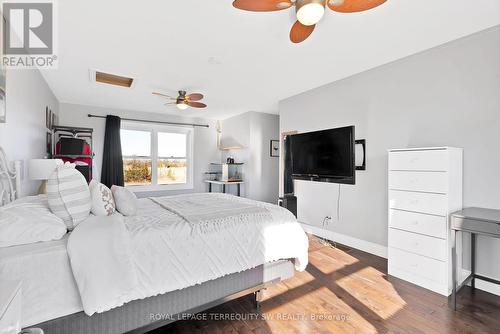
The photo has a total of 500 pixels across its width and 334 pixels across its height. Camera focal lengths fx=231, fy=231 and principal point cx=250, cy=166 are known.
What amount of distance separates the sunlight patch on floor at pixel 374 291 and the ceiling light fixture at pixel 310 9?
2334mm

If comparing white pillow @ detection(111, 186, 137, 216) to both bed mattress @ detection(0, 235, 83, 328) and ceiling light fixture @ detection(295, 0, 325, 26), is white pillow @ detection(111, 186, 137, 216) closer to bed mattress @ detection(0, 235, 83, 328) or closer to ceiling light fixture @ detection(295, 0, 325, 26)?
bed mattress @ detection(0, 235, 83, 328)

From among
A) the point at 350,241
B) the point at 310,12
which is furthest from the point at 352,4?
the point at 350,241

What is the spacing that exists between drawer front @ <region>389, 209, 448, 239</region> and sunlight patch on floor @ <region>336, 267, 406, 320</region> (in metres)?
0.59

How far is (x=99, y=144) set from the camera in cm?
502

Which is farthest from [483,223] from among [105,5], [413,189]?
[105,5]

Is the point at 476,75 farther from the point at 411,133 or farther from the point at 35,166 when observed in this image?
the point at 35,166

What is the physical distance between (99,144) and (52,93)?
4.19 feet

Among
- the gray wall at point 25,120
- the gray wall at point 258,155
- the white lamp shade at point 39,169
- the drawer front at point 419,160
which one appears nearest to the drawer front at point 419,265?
the drawer front at point 419,160

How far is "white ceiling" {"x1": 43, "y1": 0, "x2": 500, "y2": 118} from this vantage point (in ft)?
6.32

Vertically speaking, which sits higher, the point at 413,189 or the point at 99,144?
the point at 99,144

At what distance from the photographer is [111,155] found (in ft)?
16.5

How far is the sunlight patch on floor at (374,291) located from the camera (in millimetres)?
1940

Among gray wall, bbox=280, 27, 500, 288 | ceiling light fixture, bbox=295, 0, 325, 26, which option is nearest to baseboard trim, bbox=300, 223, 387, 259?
gray wall, bbox=280, 27, 500, 288

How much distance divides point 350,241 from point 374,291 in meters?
1.20
